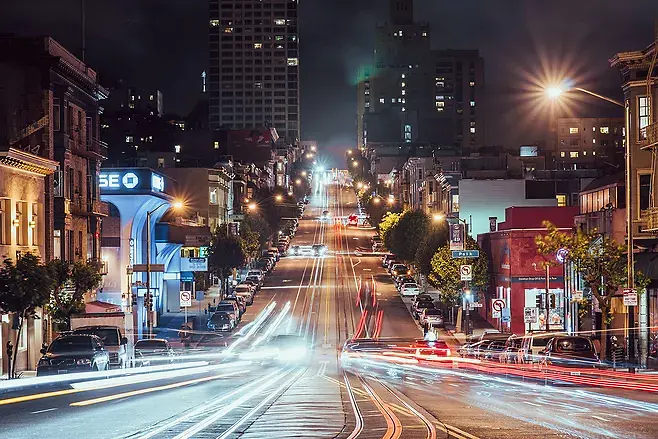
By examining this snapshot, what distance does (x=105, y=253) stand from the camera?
73938 mm

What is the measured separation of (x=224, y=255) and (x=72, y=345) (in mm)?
62330

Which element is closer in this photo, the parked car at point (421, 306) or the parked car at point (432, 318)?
the parked car at point (432, 318)

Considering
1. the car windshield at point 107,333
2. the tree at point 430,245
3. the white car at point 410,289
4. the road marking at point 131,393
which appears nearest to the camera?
the road marking at point 131,393

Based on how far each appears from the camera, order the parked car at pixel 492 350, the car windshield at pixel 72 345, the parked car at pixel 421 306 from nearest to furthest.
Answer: the car windshield at pixel 72 345
the parked car at pixel 492 350
the parked car at pixel 421 306

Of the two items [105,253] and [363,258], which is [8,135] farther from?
[363,258]

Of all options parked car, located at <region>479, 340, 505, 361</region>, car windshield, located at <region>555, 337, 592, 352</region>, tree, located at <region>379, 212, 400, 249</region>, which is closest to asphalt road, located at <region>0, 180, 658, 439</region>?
car windshield, located at <region>555, 337, 592, 352</region>

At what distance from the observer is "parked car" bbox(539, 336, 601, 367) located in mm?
36750

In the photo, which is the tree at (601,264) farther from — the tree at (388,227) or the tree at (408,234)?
the tree at (388,227)

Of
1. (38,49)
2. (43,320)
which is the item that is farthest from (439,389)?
(38,49)

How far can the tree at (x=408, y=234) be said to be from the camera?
106219mm

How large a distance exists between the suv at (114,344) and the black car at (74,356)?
2.89m

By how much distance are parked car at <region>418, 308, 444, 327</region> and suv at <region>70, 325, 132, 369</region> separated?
112ft

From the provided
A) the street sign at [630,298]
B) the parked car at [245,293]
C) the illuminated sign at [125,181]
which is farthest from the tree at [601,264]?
the parked car at [245,293]

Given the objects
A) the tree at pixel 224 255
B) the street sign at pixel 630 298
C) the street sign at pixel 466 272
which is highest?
the tree at pixel 224 255
